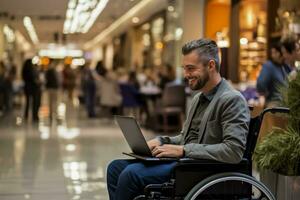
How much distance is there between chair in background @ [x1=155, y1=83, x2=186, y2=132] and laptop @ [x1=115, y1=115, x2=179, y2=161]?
24.4 feet

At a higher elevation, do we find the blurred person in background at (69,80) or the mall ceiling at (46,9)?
the mall ceiling at (46,9)

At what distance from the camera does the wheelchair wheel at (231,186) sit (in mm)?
3139

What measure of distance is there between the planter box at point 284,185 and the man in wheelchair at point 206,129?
645 millimetres

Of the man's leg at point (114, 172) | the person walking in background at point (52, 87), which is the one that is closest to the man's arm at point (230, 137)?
the man's leg at point (114, 172)

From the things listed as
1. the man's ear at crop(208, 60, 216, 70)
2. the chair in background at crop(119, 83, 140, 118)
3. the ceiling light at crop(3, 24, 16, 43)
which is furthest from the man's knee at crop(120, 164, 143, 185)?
the ceiling light at crop(3, 24, 16, 43)

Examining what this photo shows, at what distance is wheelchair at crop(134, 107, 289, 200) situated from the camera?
124 inches

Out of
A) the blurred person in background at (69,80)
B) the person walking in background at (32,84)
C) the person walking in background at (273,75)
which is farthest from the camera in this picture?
the blurred person in background at (69,80)

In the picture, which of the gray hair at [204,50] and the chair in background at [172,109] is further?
the chair in background at [172,109]

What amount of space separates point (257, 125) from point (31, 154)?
519 centimetres

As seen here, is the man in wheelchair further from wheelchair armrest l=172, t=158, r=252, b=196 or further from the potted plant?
the potted plant

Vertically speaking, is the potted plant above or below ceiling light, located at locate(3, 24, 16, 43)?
below

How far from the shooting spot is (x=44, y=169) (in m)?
6.77

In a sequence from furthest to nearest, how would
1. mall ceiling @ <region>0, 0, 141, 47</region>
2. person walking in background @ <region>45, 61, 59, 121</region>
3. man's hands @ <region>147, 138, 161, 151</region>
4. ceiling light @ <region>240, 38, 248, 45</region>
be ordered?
1. person walking in background @ <region>45, 61, 59, 121</region>
2. mall ceiling @ <region>0, 0, 141, 47</region>
3. ceiling light @ <region>240, 38, 248, 45</region>
4. man's hands @ <region>147, 138, 161, 151</region>

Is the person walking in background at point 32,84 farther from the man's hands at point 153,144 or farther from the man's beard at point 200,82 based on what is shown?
the man's beard at point 200,82
